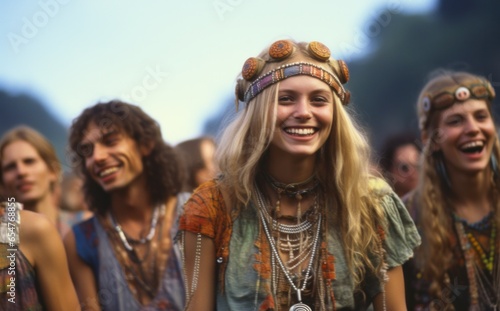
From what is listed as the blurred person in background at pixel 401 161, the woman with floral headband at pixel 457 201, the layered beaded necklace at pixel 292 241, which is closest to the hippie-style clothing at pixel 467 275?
the woman with floral headband at pixel 457 201

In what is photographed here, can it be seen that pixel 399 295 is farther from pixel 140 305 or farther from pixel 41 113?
pixel 41 113

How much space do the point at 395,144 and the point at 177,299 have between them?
9.24 ft

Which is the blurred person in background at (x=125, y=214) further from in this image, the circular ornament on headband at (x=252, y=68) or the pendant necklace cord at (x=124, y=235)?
the circular ornament on headband at (x=252, y=68)

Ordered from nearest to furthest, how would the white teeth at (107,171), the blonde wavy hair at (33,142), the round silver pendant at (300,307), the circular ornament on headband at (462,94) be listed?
the round silver pendant at (300,307), the circular ornament on headband at (462,94), the white teeth at (107,171), the blonde wavy hair at (33,142)

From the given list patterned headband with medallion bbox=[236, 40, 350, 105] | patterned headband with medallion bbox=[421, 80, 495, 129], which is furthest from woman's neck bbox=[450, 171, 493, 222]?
patterned headband with medallion bbox=[236, 40, 350, 105]

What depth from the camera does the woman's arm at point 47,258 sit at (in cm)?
400

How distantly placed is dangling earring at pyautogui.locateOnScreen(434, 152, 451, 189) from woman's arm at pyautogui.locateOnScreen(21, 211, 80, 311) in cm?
268

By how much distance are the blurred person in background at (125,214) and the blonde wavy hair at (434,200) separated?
160 centimetres

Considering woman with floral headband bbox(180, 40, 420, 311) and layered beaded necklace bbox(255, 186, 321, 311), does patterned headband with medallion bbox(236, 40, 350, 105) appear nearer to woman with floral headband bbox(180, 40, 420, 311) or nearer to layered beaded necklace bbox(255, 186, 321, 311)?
woman with floral headband bbox(180, 40, 420, 311)

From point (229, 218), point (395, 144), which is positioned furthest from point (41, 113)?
point (229, 218)

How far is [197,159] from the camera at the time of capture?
23.5 ft

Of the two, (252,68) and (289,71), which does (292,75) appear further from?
(252,68)

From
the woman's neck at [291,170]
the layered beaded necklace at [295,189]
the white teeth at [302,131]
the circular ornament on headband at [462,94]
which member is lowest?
the layered beaded necklace at [295,189]

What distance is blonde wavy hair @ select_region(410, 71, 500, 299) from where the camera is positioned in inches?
200
